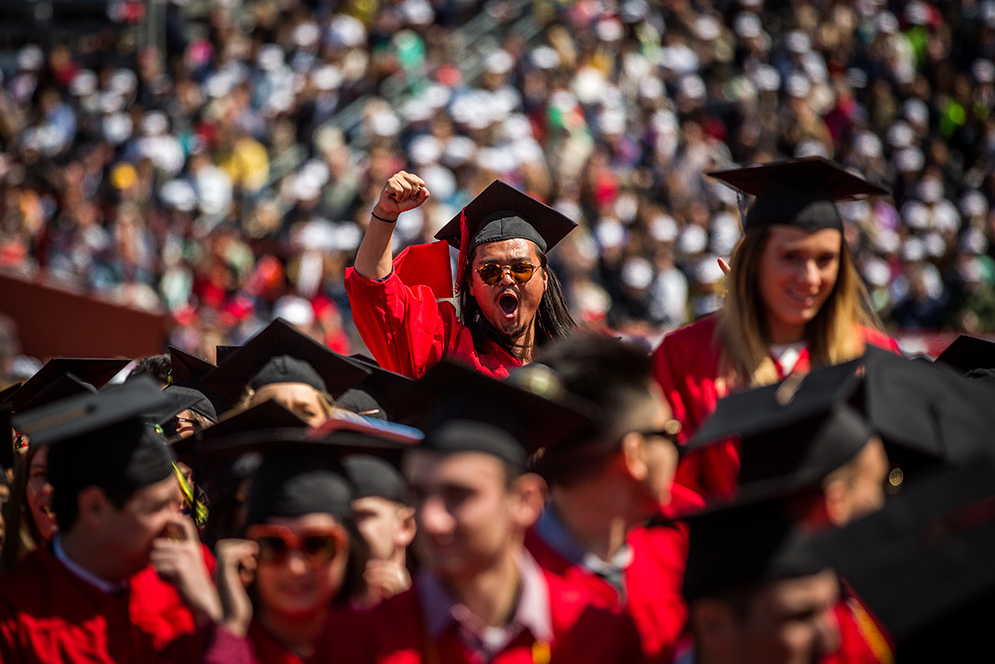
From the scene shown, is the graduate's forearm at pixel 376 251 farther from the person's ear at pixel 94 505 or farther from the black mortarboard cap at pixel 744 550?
the black mortarboard cap at pixel 744 550

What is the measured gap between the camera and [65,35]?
57.2ft

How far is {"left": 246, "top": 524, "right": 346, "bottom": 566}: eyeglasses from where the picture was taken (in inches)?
105

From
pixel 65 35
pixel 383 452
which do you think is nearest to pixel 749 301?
pixel 383 452

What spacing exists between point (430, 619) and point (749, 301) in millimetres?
1565

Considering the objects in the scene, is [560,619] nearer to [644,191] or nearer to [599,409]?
[599,409]

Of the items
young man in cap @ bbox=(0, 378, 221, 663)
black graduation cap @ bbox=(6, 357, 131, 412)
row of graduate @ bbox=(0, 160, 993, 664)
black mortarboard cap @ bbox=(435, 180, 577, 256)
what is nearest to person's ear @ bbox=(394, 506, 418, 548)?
row of graduate @ bbox=(0, 160, 993, 664)

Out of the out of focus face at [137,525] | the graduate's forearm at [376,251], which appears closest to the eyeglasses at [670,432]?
the out of focus face at [137,525]

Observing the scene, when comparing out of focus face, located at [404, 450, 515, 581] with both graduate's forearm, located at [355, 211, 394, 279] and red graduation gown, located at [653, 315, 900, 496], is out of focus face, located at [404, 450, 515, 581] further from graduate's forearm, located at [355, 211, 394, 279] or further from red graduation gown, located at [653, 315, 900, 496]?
graduate's forearm, located at [355, 211, 394, 279]

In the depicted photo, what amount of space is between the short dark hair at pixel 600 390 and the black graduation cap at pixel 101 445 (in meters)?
1.02

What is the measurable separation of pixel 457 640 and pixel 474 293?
89.7 inches

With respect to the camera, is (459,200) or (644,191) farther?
(644,191)

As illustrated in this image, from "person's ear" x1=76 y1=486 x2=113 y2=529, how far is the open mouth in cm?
195

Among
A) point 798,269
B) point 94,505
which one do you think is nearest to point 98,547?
point 94,505

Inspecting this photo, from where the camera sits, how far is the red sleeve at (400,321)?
4.55m
